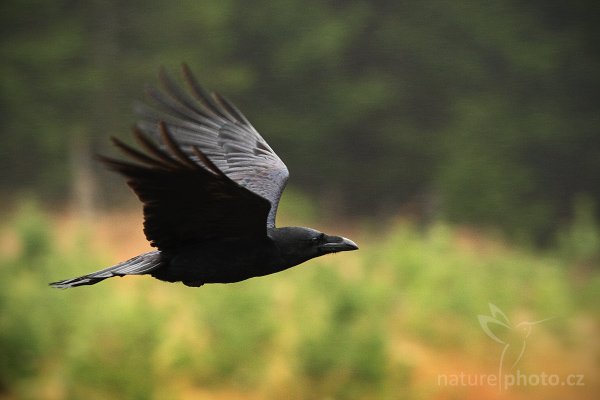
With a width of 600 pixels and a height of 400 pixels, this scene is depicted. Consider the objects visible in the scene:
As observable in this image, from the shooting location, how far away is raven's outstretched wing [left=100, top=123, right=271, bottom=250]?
149 inches

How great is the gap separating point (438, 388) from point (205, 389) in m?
2.30

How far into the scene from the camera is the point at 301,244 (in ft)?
14.7

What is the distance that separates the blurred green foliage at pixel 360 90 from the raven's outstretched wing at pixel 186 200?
42.2ft

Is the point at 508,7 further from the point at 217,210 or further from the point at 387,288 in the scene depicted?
the point at 217,210

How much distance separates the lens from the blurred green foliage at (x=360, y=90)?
1781 centimetres

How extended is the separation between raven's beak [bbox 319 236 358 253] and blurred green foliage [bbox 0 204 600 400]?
3.99m

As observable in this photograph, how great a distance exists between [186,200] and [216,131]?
177 cm

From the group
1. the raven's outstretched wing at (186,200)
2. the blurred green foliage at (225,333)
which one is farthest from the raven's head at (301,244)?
the blurred green foliage at (225,333)

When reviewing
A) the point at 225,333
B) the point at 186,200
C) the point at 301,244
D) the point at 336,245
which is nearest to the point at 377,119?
the point at 225,333

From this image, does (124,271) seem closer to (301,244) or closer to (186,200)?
(186,200)

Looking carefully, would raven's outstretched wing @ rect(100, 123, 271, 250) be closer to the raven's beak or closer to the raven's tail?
the raven's tail

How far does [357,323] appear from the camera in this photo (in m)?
9.58

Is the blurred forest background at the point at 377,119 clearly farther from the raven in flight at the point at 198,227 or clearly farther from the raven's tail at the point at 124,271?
the raven's tail at the point at 124,271

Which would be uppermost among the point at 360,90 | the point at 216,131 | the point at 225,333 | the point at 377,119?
the point at 360,90
